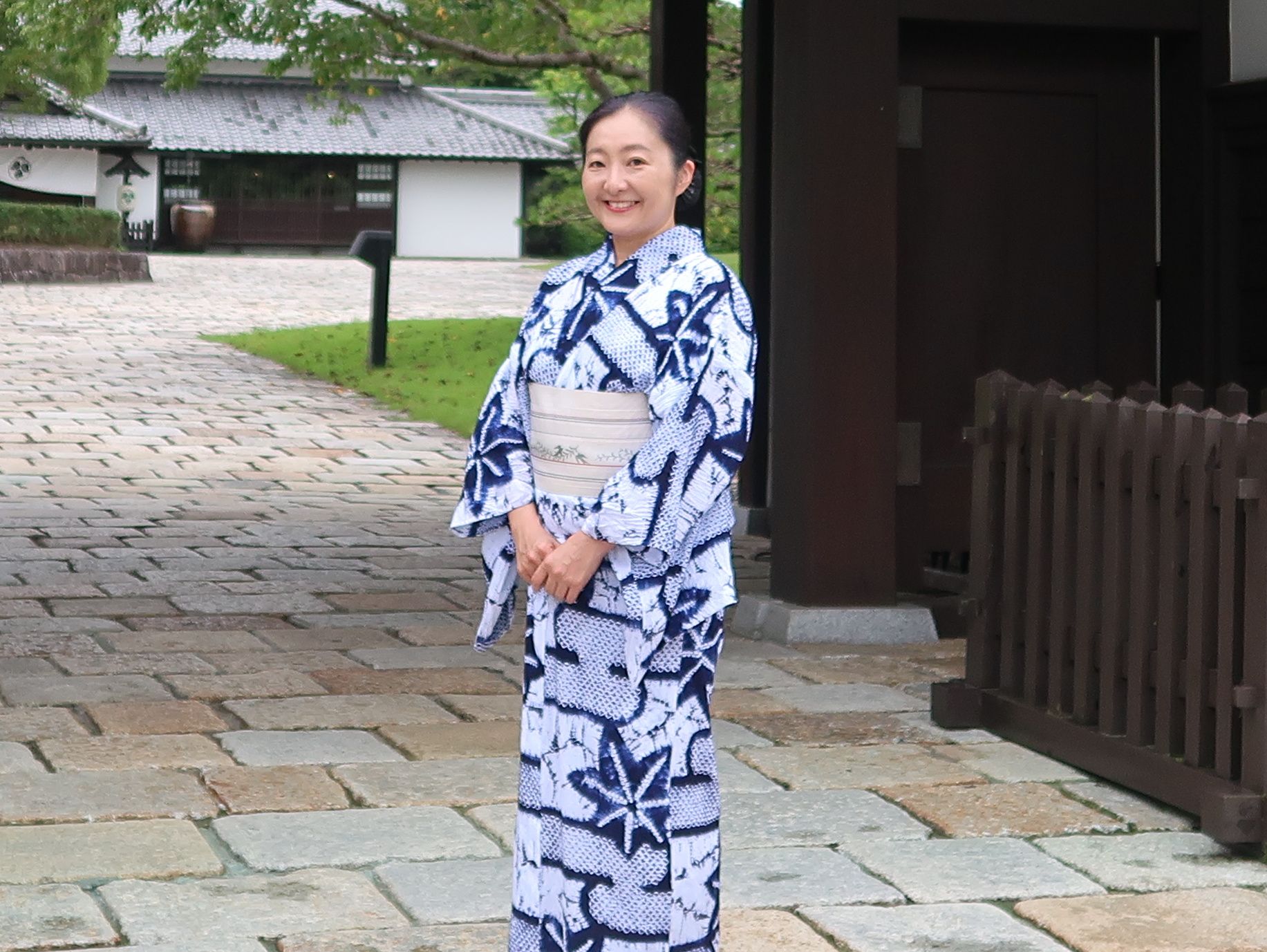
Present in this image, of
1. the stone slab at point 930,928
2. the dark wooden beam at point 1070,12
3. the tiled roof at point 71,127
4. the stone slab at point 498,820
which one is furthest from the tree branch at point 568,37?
the tiled roof at point 71,127

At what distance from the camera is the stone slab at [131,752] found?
463 cm

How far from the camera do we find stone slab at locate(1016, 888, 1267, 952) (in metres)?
3.47

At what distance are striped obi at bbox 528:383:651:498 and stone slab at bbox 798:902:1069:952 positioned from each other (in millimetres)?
1090

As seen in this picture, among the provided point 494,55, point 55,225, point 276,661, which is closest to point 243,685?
point 276,661

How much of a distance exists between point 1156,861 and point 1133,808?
0.42 meters

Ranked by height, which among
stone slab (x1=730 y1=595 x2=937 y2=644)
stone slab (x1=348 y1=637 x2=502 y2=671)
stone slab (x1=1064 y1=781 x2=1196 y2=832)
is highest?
stone slab (x1=730 y1=595 x2=937 y2=644)

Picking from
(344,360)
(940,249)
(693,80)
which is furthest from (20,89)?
(940,249)

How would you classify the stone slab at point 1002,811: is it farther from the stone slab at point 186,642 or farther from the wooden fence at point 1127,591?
the stone slab at point 186,642

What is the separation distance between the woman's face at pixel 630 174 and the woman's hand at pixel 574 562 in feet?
1.62

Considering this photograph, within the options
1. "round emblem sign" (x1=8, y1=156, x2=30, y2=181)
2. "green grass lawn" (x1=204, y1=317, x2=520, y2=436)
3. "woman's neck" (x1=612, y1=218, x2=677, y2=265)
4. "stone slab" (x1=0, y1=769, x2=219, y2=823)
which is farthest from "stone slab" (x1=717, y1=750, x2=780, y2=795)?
"round emblem sign" (x1=8, y1=156, x2=30, y2=181)

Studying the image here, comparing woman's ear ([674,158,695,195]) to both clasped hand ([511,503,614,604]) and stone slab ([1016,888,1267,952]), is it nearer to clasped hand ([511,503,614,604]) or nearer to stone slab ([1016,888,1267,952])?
clasped hand ([511,503,614,604])

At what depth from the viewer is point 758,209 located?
877 cm

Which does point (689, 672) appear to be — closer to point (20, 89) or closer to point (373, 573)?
point (373, 573)

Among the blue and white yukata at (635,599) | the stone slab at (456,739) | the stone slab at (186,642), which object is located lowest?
the stone slab at (456,739)
